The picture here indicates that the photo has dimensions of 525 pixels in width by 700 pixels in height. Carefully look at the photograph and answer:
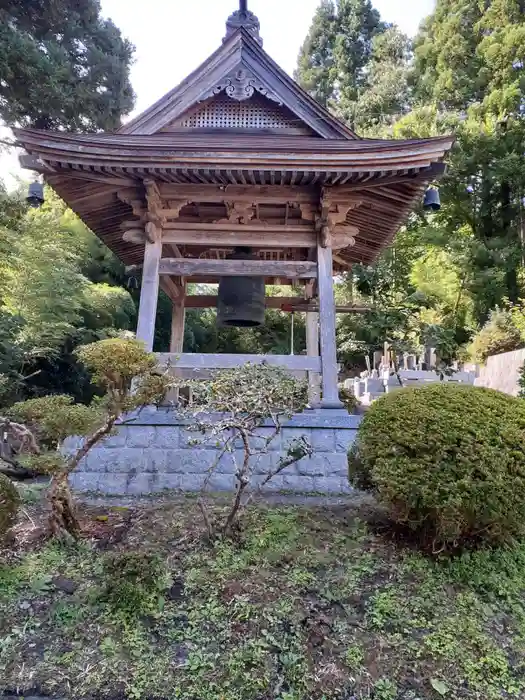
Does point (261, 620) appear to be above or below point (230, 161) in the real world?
below

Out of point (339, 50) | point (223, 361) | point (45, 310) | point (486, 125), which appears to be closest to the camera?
point (223, 361)

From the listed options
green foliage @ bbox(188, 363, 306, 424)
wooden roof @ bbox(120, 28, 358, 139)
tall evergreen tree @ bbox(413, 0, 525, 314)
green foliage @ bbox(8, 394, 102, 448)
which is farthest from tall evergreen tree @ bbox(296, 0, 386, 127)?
green foliage @ bbox(8, 394, 102, 448)

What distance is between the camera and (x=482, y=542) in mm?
3898

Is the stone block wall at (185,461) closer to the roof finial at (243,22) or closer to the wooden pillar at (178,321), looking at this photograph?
the wooden pillar at (178,321)

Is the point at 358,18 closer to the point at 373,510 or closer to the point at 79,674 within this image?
the point at 373,510

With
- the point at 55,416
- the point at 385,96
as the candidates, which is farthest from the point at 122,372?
the point at 385,96

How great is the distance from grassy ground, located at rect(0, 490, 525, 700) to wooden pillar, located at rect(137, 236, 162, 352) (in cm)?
275

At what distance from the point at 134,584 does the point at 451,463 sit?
7.96 feet

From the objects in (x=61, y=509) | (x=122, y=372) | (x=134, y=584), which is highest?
(x=122, y=372)

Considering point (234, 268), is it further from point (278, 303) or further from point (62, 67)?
point (62, 67)

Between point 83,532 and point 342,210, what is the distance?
505cm

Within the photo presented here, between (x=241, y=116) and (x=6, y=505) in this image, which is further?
(x=241, y=116)

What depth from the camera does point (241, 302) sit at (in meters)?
6.80

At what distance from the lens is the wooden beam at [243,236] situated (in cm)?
688
